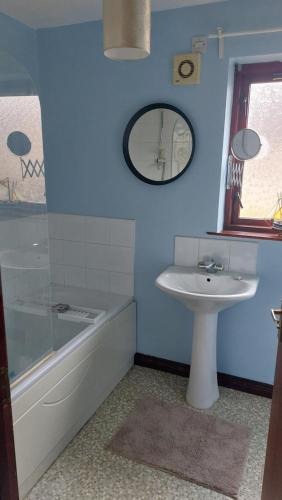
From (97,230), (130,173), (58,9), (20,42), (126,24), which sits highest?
(58,9)

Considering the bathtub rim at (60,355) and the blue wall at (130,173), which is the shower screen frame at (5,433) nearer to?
the bathtub rim at (60,355)

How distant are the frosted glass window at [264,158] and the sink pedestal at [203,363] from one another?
773mm

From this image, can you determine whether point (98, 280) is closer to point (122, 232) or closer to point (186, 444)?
point (122, 232)

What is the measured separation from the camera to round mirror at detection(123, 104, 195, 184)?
2.31 m

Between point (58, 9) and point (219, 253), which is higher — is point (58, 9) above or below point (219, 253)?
Result: above

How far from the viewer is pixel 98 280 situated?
2787 mm

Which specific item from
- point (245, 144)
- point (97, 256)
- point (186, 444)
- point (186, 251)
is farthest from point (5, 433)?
point (245, 144)

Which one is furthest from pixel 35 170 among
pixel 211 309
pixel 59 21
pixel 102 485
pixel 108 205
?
pixel 102 485

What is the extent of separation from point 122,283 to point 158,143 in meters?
1.03

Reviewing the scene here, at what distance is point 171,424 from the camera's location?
2.21 meters

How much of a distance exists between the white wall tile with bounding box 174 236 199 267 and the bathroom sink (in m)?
0.05

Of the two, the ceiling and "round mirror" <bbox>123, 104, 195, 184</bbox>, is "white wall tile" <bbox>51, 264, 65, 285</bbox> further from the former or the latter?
the ceiling

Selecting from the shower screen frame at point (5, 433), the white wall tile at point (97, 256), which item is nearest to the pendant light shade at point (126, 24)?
the shower screen frame at point (5, 433)

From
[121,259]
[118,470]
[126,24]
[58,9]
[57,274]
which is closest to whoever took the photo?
[126,24]
